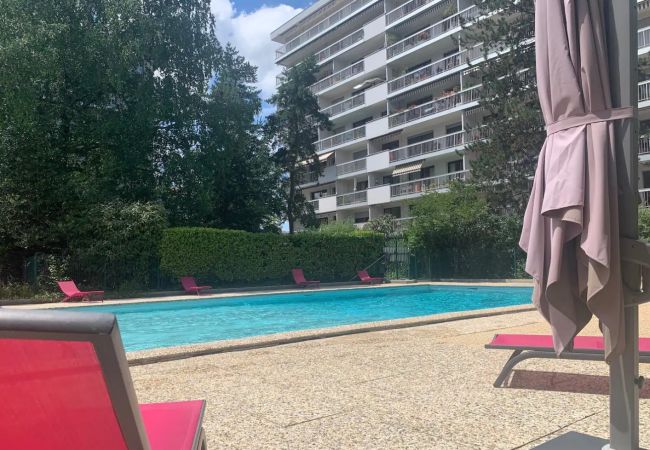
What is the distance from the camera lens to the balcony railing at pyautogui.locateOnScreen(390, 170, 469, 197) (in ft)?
104

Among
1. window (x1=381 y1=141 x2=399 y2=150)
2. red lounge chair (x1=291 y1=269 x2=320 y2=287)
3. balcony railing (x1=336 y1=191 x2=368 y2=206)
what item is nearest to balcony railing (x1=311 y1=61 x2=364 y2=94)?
window (x1=381 y1=141 x2=399 y2=150)

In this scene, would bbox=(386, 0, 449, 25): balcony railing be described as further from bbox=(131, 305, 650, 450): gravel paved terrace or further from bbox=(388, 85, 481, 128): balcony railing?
bbox=(131, 305, 650, 450): gravel paved terrace

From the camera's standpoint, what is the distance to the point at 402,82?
36.5 m

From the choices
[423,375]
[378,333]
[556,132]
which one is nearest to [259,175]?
[378,333]

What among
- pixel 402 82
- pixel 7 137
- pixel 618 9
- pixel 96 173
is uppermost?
pixel 402 82

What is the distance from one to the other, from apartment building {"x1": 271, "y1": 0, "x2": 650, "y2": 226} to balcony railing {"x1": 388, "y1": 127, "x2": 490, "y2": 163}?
65 millimetres

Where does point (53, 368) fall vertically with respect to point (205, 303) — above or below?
above

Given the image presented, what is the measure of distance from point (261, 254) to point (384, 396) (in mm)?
17701

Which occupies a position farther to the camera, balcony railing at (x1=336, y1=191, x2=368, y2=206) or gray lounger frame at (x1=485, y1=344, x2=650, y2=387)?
balcony railing at (x1=336, y1=191, x2=368, y2=206)

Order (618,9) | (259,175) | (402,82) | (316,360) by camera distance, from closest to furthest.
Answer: (618,9)
(316,360)
(259,175)
(402,82)

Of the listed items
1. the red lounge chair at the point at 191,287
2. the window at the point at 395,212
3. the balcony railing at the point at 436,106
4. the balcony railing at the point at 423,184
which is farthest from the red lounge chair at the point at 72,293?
the window at the point at 395,212

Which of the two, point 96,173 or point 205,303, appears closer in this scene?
point 205,303

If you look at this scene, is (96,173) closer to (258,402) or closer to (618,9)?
(258,402)

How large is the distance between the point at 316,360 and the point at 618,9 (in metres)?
4.05
